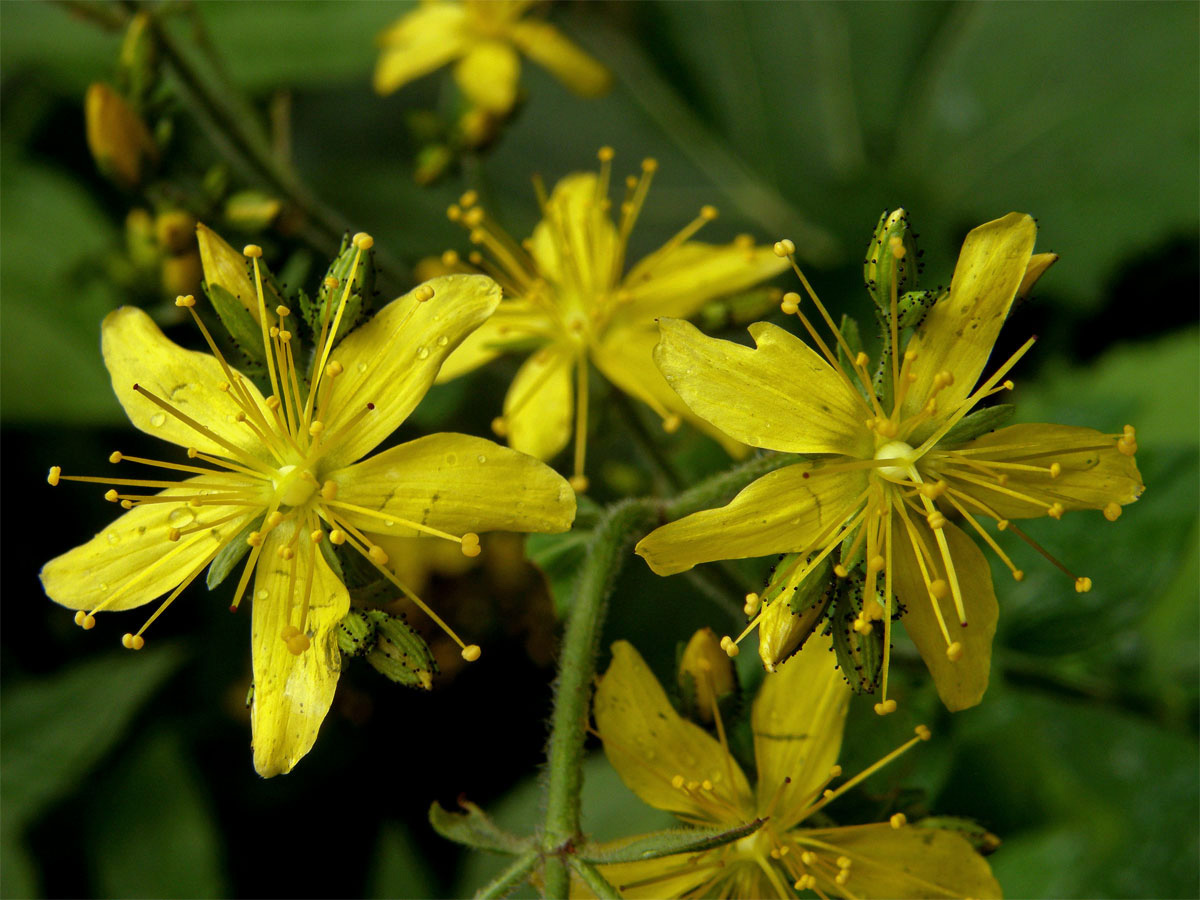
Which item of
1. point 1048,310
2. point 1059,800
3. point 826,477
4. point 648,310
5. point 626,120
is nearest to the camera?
point 826,477

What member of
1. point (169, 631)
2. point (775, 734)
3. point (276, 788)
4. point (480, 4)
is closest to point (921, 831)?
point (775, 734)

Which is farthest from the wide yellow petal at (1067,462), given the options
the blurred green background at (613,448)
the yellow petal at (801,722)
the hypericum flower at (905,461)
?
the blurred green background at (613,448)

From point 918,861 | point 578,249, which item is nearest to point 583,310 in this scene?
point 578,249

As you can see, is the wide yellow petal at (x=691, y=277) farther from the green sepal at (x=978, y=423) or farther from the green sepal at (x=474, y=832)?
the green sepal at (x=474, y=832)

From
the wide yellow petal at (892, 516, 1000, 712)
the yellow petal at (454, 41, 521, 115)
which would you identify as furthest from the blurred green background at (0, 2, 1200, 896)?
the wide yellow petal at (892, 516, 1000, 712)

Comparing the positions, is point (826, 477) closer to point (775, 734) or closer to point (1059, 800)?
point (775, 734)

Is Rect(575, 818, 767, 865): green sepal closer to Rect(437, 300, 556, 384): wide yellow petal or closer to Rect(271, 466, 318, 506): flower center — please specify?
Rect(271, 466, 318, 506): flower center
